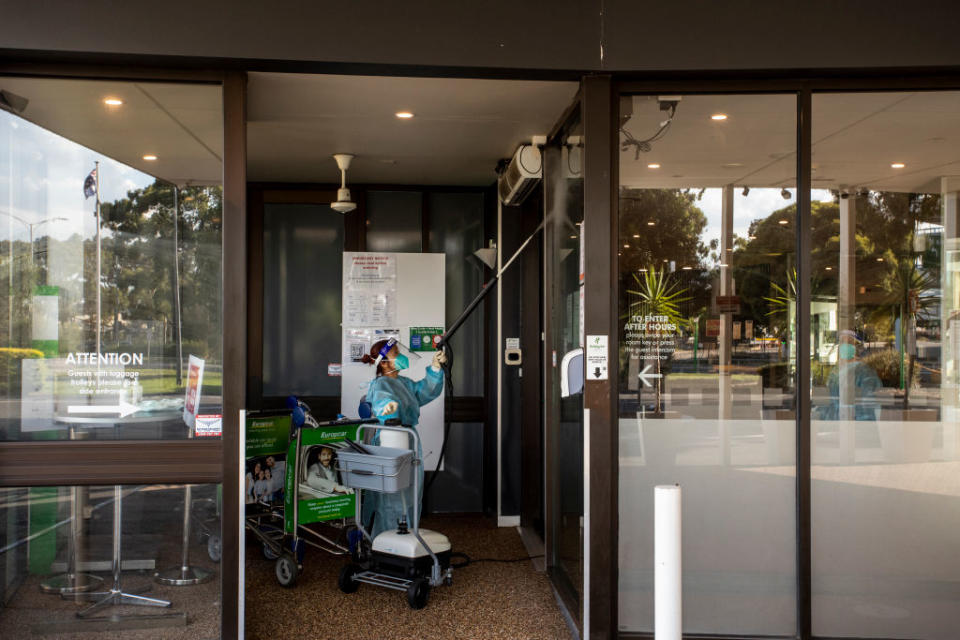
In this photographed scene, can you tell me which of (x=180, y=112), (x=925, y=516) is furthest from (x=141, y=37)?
(x=925, y=516)

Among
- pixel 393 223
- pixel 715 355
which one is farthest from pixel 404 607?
pixel 393 223

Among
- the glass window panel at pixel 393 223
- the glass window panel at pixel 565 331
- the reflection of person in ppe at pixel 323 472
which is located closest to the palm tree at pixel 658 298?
the glass window panel at pixel 565 331

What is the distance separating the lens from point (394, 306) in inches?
248

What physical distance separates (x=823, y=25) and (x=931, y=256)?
3.72ft

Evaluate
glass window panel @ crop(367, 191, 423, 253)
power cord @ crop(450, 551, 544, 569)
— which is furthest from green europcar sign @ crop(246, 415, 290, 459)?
glass window panel @ crop(367, 191, 423, 253)

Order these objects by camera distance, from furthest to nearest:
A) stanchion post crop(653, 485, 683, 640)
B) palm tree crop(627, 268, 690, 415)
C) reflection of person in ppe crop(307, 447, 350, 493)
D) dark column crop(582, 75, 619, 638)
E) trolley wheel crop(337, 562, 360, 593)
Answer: reflection of person in ppe crop(307, 447, 350, 493) < trolley wheel crop(337, 562, 360, 593) < palm tree crop(627, 268, 690, 415) < dark column crop(582, 75, 619, 638) < stanchion post crop(653, 485, 683, 640)

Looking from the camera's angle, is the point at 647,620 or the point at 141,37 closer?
the point at 141,37

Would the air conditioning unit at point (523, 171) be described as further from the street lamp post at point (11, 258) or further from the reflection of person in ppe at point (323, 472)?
the street lamp post at point (11, 258)

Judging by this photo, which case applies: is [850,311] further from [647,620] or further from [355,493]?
[355,493]

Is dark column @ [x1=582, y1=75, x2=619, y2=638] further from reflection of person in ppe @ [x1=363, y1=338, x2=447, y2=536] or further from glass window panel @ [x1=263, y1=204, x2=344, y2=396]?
glass window panel @ [x1=263, y1=204, x2=344, y2=396]

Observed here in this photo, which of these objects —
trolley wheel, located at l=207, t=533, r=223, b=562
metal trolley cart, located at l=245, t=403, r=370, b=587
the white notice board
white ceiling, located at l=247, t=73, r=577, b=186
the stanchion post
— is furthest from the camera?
the white notice board

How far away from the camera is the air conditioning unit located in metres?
4.83

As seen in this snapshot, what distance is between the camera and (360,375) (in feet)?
20.5

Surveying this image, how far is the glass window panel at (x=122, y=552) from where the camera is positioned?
344 centimetres
